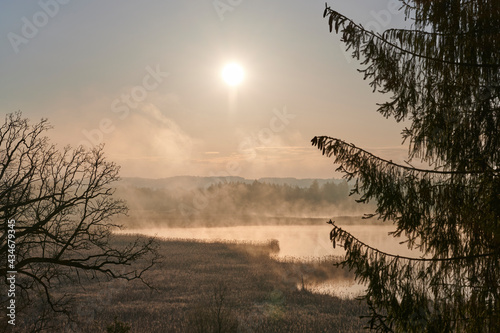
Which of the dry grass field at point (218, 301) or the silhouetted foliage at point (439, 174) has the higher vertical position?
the silhouetted foliage at point (439, 174)

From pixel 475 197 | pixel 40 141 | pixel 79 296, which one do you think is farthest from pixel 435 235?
pixel 79 296

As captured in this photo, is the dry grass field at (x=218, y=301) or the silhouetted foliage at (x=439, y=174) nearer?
the silhouetted foliage at (x=439, y=174)

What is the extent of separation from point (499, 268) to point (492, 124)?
6.98 feet

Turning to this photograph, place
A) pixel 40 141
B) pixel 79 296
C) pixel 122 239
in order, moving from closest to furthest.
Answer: pixel 40 141 < pixel 79 296 < pixel 122 239

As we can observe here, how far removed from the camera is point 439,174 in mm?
6191

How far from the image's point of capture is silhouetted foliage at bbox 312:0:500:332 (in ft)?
19.5

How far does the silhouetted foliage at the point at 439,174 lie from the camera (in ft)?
19.5

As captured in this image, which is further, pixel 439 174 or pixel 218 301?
pixel 218 301

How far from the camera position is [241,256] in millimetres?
36156

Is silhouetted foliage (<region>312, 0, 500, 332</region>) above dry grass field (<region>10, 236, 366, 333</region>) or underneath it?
above

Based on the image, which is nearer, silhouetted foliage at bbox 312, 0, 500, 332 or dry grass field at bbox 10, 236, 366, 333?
silhouetted foliage at bbox 312, 0, 500, 332

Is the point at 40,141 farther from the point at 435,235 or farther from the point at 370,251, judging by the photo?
the point at 435,235

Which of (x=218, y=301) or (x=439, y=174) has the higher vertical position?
(x=439, y=174)

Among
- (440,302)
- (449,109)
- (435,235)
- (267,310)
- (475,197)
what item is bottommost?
(267,310)
